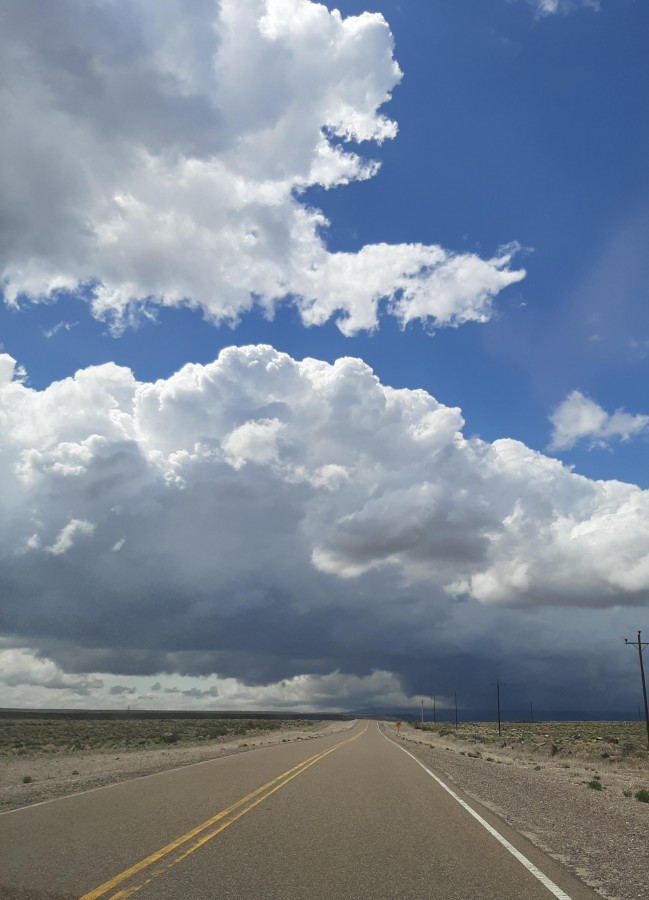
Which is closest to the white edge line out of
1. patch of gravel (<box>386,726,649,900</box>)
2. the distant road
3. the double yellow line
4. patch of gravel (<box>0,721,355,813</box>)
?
the distant road

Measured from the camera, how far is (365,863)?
887 centimetres

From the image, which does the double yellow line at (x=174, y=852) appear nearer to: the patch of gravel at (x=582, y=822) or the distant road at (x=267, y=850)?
the distant road at (x=267, y=850)

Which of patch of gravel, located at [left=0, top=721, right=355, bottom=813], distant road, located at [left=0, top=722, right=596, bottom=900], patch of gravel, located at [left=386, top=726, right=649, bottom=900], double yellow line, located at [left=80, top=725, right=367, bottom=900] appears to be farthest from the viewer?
patch of gravel, located at [left=0, top=721, right=355, bottom=813]

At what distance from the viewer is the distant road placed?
7.50 m

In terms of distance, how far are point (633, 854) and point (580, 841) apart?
105 centimetres

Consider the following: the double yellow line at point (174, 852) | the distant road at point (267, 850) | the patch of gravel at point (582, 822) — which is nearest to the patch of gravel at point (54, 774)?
the distant road at point (267, 850)

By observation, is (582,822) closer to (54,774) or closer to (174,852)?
(174,852)

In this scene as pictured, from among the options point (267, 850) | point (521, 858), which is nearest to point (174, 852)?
point (267, 850)

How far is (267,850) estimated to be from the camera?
948 centimetres

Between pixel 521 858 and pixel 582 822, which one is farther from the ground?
pixel 521 858

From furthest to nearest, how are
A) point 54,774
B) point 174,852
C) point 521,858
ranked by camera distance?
point 54,774
point 521,858
point 174,852

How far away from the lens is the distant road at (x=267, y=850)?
7496 mm

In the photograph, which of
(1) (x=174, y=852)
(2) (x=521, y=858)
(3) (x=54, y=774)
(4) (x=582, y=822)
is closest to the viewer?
(1) (x=174, y=852)

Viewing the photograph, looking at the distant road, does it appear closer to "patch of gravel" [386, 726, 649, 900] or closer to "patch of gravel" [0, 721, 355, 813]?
Answer: "patch of gravel" [386, 726, 649, 900]
